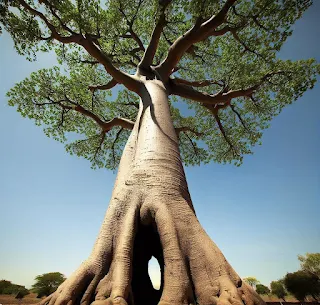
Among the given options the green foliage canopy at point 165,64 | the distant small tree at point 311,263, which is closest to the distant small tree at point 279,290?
the distant small tree at point 311,263

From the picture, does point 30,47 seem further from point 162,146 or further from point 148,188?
point 148,188

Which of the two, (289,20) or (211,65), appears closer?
(289,20)

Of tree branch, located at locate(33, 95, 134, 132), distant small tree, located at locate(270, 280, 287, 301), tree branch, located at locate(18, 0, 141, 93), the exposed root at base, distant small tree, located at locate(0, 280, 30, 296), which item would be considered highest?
distant small tree, located at locate(270, 280, 287, 301)

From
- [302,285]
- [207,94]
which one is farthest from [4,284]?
[302,285]

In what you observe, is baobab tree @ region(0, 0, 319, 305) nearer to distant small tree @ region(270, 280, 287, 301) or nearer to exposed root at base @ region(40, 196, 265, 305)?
exposed root at base @ region(40, 196, 265, 305)

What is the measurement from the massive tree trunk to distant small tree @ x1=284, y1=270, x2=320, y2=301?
70.7ft

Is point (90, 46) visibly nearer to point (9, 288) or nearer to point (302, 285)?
point (9, 288)

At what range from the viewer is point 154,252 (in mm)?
3383

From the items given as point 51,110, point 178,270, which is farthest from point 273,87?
point 51,110

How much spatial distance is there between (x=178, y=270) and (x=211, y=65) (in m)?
8.49

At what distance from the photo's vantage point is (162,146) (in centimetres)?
391

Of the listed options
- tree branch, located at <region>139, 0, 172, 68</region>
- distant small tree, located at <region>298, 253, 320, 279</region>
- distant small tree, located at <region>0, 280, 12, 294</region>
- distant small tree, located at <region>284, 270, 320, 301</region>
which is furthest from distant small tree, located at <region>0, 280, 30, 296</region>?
distant small tree, located at <region>298, 253, 320, 279</region>

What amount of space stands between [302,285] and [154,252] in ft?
71.8

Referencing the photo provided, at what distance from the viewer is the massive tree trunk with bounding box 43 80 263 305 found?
239cm
